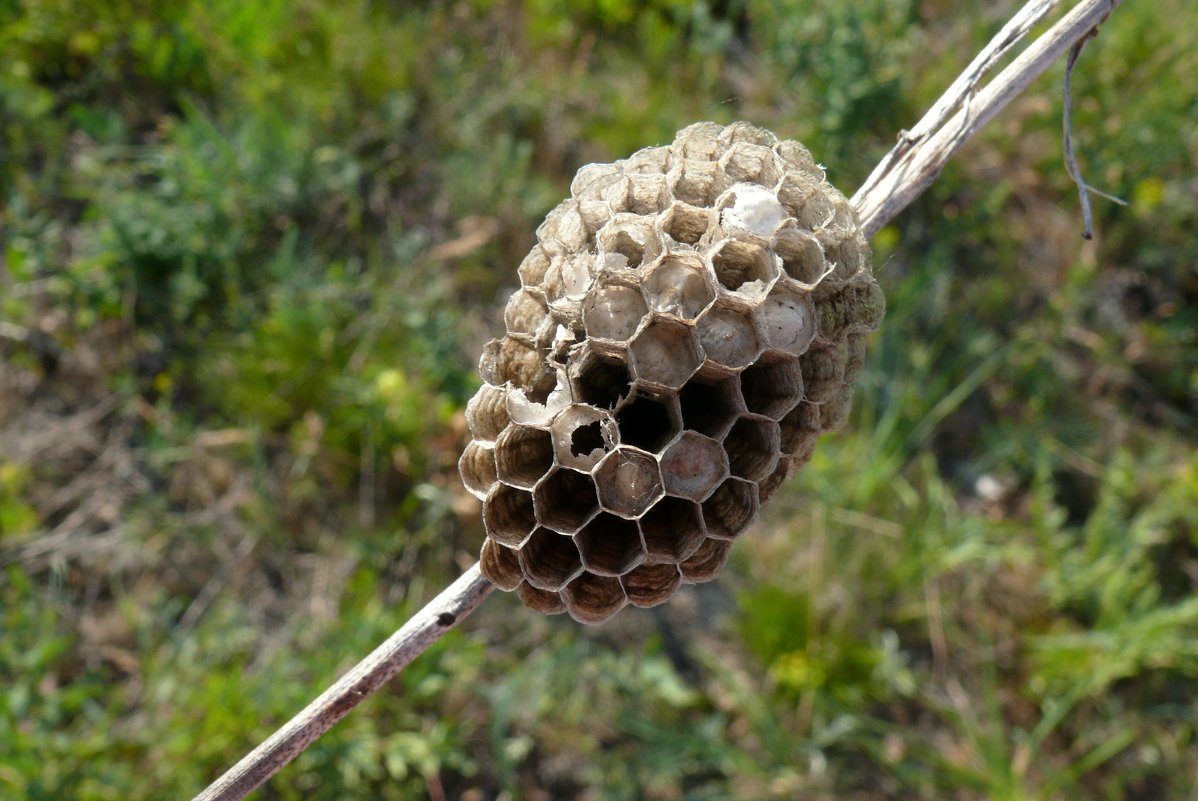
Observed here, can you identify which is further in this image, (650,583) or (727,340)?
(650,583)

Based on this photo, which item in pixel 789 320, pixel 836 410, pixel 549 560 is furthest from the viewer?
pixel 836 410

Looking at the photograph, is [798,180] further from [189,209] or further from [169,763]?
[189,209]

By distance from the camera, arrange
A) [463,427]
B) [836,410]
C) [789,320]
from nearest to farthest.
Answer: [789,320] → [836,410] → [463,427]

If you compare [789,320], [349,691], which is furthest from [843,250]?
[349,691]

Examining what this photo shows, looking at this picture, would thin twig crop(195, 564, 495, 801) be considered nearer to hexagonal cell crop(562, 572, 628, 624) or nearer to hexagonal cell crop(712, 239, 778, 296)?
hexagonal cell crop(562, 572, 628, 624)

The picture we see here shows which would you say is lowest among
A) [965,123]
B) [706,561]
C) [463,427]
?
[463,427]

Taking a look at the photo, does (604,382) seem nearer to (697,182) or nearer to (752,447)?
(752,447)

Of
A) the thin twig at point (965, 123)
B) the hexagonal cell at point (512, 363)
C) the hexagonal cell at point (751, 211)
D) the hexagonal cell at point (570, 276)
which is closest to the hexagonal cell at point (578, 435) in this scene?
the hexagonal cell at point (512, 363)
